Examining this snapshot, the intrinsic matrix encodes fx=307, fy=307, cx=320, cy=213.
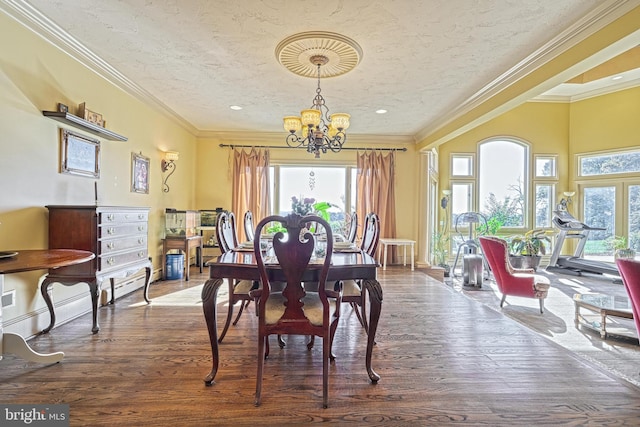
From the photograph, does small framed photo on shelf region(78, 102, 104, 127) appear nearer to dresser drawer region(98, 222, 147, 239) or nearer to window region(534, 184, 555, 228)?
dresser drawer region(98, 222, 147, 239)

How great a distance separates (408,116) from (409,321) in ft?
10.9

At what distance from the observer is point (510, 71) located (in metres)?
3.28

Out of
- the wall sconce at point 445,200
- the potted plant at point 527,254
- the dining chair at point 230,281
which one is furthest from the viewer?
the wall sconce at point 445,200

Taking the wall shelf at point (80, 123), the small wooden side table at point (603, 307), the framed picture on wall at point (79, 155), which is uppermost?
the wall shelf at point (80, 123)

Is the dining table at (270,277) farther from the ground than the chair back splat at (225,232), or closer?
closer

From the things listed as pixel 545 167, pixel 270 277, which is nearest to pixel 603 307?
pixel 270 277

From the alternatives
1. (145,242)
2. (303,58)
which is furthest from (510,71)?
(145,242)

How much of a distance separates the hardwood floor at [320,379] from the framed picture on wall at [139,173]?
179 centimetres

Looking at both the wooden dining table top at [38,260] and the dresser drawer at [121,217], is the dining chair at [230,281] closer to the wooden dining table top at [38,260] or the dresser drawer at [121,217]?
the wooden dining table top at [38,260]

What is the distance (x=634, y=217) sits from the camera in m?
6.06

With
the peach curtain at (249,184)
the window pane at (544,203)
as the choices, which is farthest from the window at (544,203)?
the peach curtain at (249,184)

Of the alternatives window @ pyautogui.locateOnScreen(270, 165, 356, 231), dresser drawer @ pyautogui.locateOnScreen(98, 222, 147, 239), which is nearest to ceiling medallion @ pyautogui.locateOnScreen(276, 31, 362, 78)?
dresser drawer @ pyautogui.locateOnScreen(98, 222, 147, 239)

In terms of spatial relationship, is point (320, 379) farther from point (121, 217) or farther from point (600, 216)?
point (600, 216)

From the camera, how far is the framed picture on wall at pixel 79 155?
286cm
